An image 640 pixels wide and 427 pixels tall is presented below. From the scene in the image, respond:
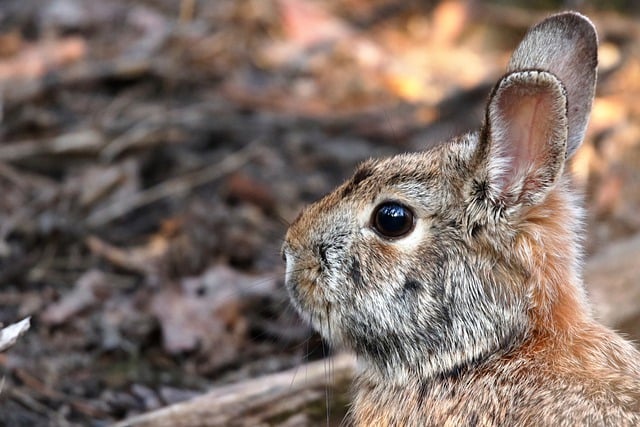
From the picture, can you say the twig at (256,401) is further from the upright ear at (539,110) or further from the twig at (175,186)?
the twig at (175,186)

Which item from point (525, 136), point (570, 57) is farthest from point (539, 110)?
point (570, 57)

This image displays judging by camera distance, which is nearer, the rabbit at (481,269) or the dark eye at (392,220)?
the rabbit at (481,269)

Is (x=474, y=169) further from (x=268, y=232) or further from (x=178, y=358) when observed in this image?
(x=268, y=232)

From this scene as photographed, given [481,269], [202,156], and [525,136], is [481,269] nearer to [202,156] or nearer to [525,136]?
[525,136]

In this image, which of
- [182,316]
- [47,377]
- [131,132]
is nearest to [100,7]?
[131,132]

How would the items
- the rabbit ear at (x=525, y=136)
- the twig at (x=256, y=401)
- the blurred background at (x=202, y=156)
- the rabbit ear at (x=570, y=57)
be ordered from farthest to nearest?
the blurred background at (x=202, y=156), the twig at (x=256, y=401), the rabbit ear at (x=570, y=57), the rabbit ear at (x=525, y=136)

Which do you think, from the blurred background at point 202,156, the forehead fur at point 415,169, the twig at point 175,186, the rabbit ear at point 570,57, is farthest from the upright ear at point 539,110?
the twig at point 175,186

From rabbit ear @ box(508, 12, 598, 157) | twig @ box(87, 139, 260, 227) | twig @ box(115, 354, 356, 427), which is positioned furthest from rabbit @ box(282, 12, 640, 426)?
twig @ box(87, 139, 260, 227)
